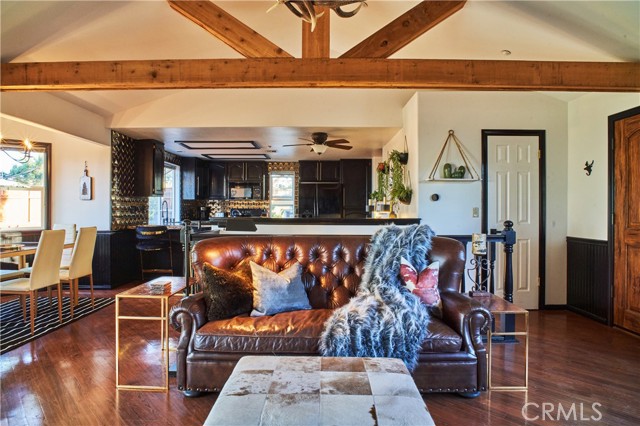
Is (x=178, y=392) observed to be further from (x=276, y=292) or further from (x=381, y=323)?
(x=381, y=323)

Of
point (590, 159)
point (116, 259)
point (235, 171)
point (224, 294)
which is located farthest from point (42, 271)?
point (590, 159)

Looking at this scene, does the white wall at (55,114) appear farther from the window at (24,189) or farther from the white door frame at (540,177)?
the white door frame at (540,177)

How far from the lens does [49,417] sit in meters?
1.96

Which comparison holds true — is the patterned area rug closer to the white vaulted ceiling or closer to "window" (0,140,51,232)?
"window" (0,140,51,232)

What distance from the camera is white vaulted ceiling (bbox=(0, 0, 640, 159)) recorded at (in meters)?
2.93

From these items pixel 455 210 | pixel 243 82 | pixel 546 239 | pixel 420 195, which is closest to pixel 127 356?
pixel 243 82

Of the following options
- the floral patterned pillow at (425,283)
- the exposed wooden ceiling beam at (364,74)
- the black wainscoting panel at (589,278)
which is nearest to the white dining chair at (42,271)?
the exposed wooden ceiling beam at (364,74)

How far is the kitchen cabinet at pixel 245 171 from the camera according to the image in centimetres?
795

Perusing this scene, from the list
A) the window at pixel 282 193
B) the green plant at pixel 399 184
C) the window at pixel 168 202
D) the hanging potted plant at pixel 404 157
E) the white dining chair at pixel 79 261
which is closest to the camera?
the white dining chair at pixel 79 261

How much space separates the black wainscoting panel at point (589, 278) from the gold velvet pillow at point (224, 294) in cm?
380

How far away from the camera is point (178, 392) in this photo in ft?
7.27

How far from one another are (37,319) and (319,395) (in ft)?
12.5

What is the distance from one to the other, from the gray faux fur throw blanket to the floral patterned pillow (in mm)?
51

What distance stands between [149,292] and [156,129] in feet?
11.8
